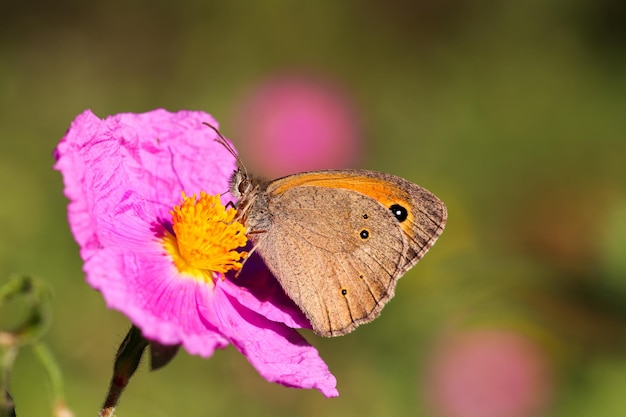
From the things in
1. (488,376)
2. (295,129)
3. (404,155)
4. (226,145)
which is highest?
(226,145)

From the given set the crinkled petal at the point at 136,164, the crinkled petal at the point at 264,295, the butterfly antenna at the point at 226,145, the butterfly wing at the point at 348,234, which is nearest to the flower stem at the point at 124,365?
the crinkled petal at the point at 136,164

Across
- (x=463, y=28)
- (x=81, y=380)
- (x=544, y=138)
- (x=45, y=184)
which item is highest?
(x=463, y=28)

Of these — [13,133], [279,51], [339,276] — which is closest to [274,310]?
[339,276]

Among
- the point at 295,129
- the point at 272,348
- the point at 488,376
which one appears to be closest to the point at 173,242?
the point at 272,348

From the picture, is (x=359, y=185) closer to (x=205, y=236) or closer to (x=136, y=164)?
(x=205, y=236)

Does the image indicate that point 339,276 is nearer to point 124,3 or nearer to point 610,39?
point 124,3
